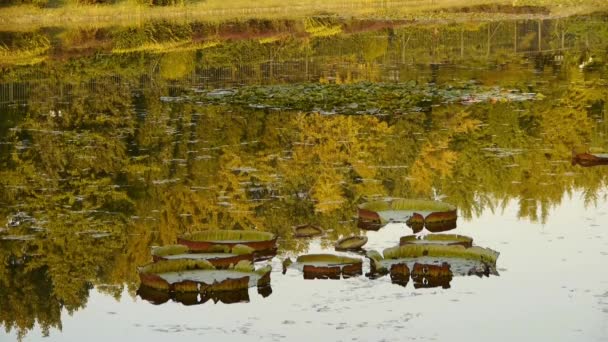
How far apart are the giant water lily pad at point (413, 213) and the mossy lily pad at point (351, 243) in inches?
34.9

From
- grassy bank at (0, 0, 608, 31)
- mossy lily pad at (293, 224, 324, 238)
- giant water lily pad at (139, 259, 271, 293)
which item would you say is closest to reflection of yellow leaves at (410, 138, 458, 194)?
mossy lily pad at (293, 224, 324, 238)

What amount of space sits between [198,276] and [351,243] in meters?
2.03

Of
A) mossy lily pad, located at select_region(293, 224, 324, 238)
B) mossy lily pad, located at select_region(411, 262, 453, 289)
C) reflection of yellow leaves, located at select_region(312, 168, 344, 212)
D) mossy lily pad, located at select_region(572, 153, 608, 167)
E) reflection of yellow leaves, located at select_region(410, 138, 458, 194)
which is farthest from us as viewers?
mossy lily pad, located at select_region(572, 153, 608, 167)

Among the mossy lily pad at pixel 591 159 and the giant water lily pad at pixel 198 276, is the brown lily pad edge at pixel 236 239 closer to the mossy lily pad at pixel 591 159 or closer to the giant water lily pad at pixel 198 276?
the giant water lily pad at pixel 198 276

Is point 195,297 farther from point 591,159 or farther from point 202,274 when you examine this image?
point 591,159

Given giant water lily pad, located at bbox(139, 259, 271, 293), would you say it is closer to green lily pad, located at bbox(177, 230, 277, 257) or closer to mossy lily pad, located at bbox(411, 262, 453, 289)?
green lily pad, located at bbox(177, 230, 277, 257)

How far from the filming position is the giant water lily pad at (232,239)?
43.3 ft

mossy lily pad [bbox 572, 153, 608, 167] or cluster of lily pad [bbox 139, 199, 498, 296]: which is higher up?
mossy lily pad [bbox 572, 153, 608, 167]

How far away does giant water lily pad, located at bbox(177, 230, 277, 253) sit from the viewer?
13.2 metres

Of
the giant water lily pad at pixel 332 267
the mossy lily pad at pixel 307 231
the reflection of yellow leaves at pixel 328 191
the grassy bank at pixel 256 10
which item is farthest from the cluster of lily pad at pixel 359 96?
the grassy bank at pixel 256 10

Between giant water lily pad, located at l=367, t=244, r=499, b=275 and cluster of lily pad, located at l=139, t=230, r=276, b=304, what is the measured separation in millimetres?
1132

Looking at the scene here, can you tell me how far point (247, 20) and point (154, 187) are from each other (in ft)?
82.3

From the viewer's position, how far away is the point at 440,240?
43.3 feet

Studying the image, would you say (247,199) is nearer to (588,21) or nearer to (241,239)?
(241,239)
